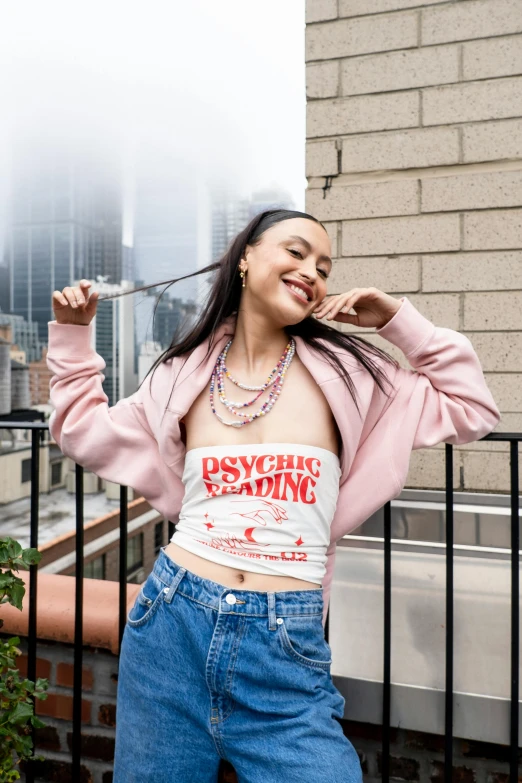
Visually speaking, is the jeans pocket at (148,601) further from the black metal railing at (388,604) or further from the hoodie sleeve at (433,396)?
the hoodie sleeve at (433,396)

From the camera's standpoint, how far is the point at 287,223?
52.6 inches

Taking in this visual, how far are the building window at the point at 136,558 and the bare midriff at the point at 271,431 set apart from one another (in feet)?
105

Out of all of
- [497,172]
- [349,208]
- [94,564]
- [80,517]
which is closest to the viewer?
[80,517]

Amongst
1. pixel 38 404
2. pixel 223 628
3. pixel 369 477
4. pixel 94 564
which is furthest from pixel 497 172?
pixel 38 404

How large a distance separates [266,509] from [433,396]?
52cm

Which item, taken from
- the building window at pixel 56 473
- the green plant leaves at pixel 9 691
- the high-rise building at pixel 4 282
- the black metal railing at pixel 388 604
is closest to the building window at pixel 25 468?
the building window at pixel 56 473

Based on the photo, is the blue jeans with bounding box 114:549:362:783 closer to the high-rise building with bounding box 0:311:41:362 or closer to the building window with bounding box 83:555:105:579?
the building window with bounding box 83:555:105:579

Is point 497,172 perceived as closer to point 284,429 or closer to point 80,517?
point 284,429

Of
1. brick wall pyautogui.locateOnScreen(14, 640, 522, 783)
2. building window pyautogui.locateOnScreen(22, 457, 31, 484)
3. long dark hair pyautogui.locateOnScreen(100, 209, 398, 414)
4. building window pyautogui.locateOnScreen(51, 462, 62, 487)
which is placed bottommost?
building window pyautogui.locateOnScreen(51, 462, 62, 487)

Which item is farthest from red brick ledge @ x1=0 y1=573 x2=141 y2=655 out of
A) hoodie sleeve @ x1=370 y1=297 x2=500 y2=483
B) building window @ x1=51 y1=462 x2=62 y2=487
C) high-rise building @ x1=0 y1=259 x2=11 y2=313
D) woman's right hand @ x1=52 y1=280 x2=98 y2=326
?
building window @ x1=51 y1=462 x2=62 y2=487

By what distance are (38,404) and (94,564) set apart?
31.7 ft

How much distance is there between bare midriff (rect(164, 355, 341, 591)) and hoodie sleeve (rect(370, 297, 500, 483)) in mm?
176

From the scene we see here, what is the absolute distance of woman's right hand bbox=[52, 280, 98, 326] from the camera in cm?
147

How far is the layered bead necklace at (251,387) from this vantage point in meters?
1.29
